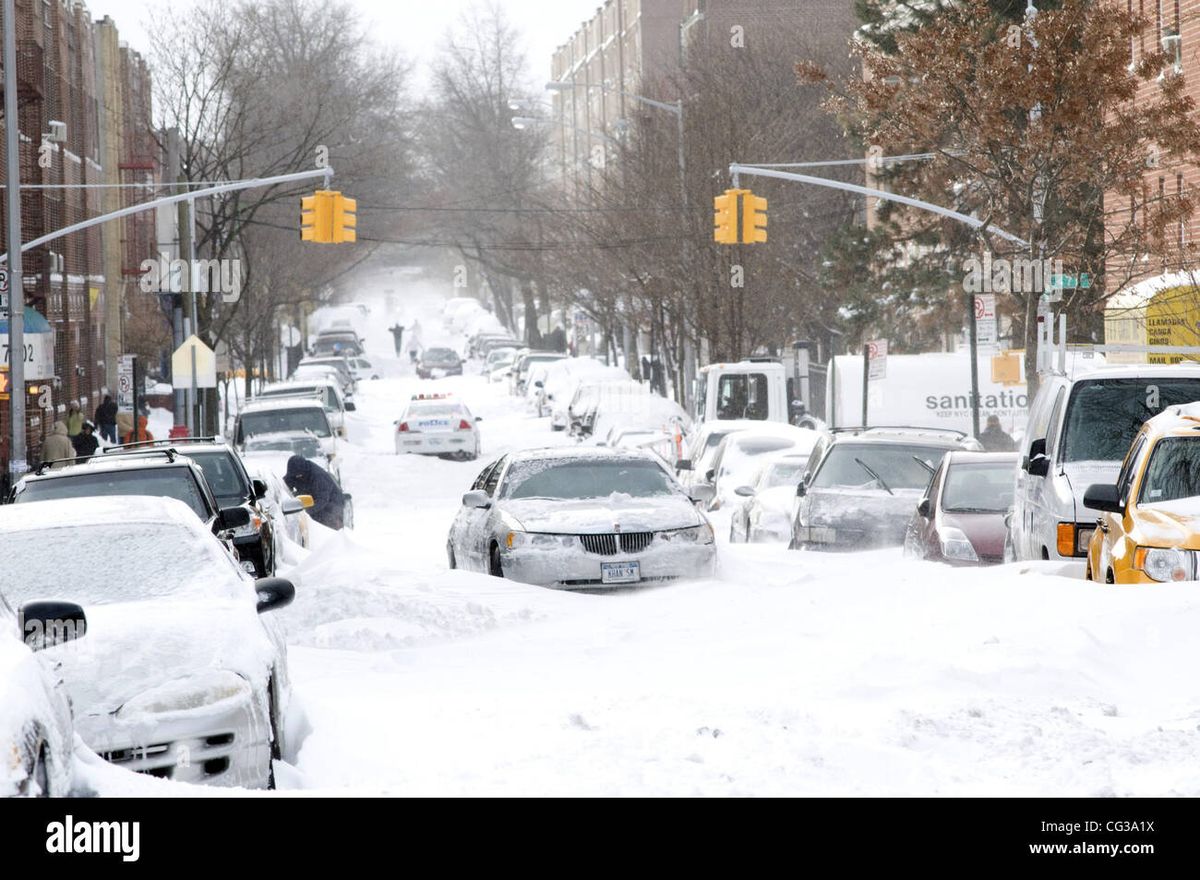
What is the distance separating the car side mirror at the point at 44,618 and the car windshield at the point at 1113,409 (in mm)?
9039

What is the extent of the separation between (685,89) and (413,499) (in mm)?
29781

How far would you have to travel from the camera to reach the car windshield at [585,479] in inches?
658

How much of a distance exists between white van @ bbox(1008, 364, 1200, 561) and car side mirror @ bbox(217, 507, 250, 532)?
5932mm

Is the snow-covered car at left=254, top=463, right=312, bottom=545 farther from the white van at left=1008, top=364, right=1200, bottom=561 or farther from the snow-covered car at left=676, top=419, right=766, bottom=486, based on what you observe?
the snow-covered car at left=676, top=419, right=766, bottom=486

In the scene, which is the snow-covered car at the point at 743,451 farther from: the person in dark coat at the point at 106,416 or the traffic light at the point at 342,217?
the person in dark coat at the point at 106,416

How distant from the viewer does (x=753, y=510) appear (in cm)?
2298

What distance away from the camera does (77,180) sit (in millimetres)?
53188

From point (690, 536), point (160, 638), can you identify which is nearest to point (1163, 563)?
point (690, 536)

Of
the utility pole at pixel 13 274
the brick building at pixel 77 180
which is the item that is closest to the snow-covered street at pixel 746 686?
the utility pole at pixel 13 274

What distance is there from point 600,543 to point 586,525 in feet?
0.65

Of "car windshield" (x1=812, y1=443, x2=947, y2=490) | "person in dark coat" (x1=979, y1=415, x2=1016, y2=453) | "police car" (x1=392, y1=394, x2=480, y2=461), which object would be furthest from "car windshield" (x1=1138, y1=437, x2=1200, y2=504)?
"police car" (x1=392, y1=394, x2=480, y2=461)

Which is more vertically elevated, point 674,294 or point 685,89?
point 685,89
